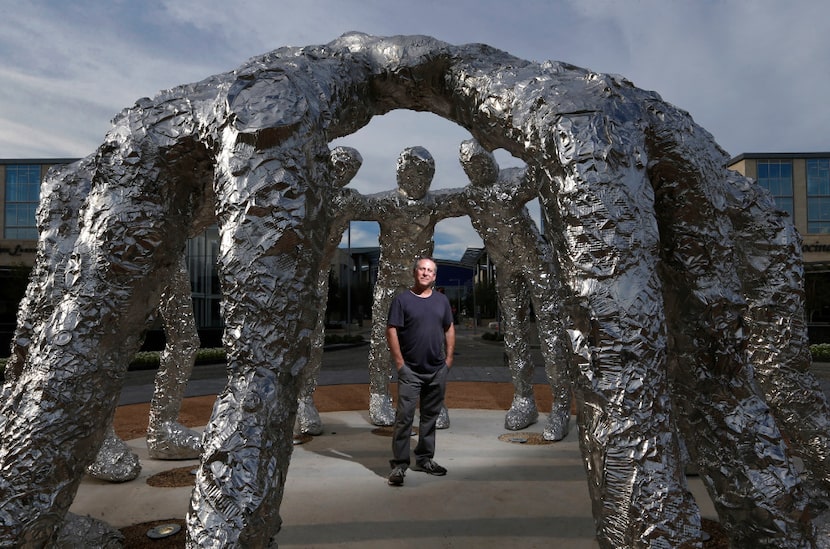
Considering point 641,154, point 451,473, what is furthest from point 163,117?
point 451,473

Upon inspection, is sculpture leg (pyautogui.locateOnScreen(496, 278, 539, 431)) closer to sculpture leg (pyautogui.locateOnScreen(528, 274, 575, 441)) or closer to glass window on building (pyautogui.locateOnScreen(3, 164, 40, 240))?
sculpture leg (pyautogui.locateOnScreen(528, 274, 575, 441))

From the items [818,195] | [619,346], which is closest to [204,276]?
[619,346]

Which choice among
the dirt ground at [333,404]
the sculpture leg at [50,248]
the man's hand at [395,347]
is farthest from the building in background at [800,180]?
the sculpture leg at [50,248]

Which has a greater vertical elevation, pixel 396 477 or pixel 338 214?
pixel 338 214

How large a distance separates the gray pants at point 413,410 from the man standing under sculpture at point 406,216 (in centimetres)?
141

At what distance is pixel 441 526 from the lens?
10.1 ft

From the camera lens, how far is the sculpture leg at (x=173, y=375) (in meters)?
4.47

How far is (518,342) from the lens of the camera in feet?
18.4

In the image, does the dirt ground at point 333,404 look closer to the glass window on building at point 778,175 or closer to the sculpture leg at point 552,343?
the sculpture leg at point 552,343

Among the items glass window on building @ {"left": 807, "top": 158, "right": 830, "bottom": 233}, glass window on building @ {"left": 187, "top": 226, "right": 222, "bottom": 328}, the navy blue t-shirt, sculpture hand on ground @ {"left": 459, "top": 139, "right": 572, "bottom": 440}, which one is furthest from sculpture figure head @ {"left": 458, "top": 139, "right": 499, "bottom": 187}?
glass window on building @ {"left": 807, "top": 158, "right": 830, "bottom": 233}

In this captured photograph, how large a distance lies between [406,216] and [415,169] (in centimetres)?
47

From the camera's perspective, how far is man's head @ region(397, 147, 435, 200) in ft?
16.9

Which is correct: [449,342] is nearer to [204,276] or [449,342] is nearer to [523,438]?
[523,438]

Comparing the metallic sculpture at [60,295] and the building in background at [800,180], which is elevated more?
the building in background at [800,180]
